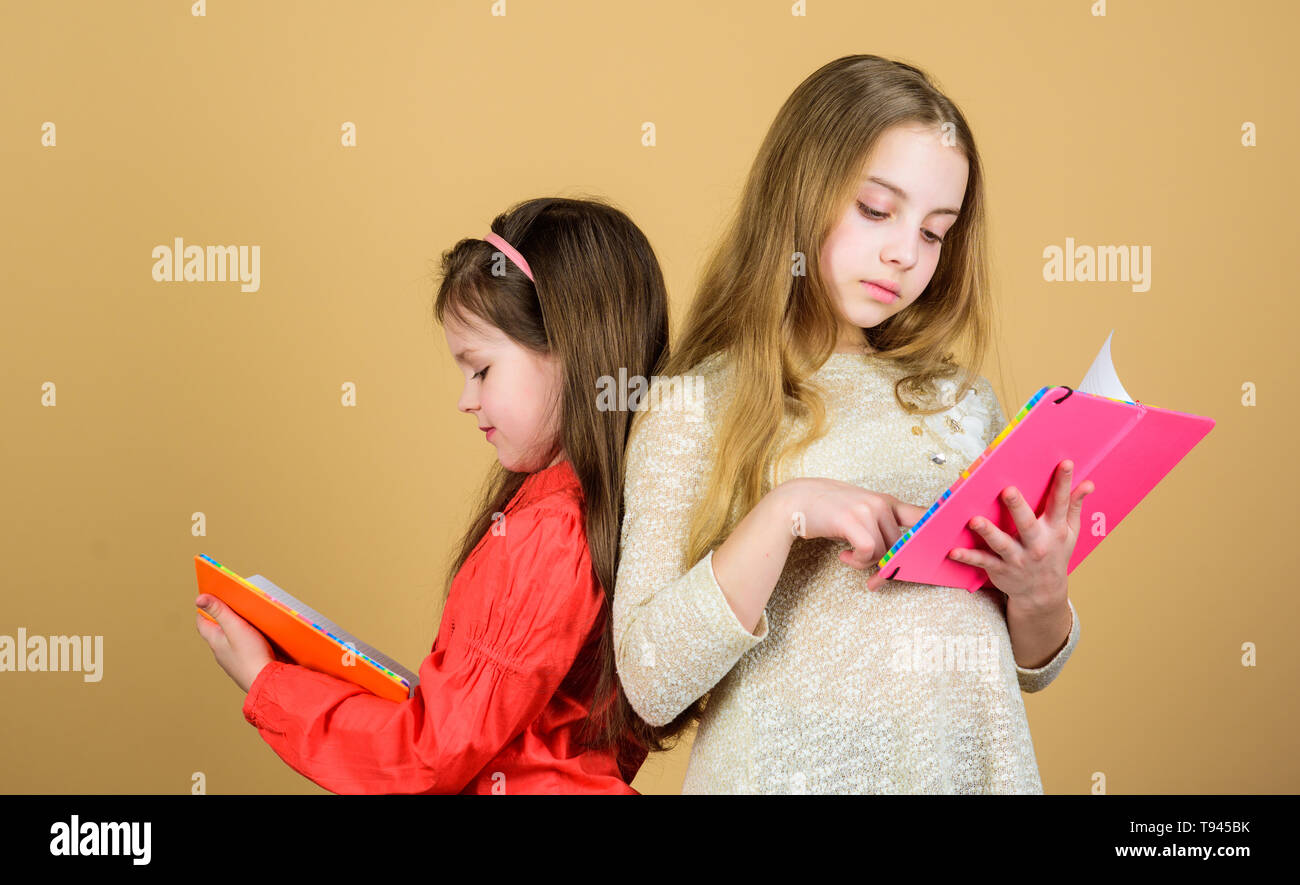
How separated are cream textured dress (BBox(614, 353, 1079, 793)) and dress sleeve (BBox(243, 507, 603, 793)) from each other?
97 millimetres

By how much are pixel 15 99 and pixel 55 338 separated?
48 centimetres

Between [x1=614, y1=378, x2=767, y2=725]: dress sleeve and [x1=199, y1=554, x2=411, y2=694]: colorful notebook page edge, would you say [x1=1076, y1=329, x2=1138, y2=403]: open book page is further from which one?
[x1=199, y1=554, x2=411, y2=694]: colorful notebook page edge

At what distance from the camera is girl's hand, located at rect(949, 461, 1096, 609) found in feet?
4.33

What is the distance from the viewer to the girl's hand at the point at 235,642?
157cm

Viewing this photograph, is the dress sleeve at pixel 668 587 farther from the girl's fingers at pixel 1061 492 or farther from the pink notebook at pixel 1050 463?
the girl's fingers at pixel 1061 492

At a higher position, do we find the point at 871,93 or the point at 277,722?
the point at 871,93

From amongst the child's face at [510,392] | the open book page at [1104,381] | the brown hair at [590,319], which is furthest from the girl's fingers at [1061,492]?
the child's face at [510,392]

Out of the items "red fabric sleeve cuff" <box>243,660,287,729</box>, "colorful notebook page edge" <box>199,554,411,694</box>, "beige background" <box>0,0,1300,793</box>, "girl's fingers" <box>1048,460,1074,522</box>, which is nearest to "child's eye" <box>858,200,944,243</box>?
"girl's fingers" <box>1048,460,1074,522</box>

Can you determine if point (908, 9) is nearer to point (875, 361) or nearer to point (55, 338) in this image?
point (875, 361)

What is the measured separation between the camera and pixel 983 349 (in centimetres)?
168

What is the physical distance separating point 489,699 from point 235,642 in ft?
1.17

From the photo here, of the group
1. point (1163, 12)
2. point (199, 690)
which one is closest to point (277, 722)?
point (199, 690)

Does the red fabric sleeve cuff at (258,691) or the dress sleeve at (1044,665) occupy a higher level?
the dress sleeve at (1044,665)

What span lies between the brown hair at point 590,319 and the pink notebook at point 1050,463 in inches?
15.2
